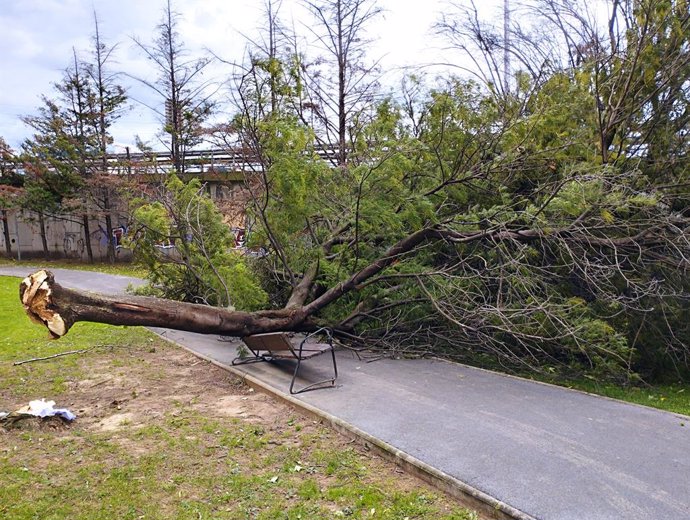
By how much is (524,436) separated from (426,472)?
1138mm

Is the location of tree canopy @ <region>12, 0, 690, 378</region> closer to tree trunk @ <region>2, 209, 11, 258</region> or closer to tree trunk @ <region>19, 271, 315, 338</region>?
tree trunk @ <region>19, 271, 315, 338</region>

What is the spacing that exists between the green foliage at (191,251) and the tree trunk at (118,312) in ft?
4.22

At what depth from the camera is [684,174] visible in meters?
7.39

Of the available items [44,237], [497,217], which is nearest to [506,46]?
[497,217]

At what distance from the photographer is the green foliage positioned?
8.19m

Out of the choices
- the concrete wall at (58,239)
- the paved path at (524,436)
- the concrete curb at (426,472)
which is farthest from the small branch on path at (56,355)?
the concrete wall at (58,239)

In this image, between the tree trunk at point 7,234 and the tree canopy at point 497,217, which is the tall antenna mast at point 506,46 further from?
the tree trunk at point 7,234

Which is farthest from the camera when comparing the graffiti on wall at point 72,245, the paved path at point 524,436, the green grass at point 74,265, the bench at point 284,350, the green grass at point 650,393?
the graffiti on wall at point 72,245

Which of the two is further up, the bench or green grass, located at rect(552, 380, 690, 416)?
the bench

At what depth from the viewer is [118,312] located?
16.2 feet

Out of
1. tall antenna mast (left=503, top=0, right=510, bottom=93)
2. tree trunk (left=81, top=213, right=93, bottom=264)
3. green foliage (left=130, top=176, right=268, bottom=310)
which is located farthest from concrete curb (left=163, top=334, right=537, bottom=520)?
tree trunk (left=81, top=213, right=93, bottom=264)

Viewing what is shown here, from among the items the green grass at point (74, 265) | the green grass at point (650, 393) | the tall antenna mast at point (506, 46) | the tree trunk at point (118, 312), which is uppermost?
the tall antenna mast at point (506, 46)

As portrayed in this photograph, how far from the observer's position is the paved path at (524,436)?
3.40 m

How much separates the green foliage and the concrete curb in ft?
9.32
